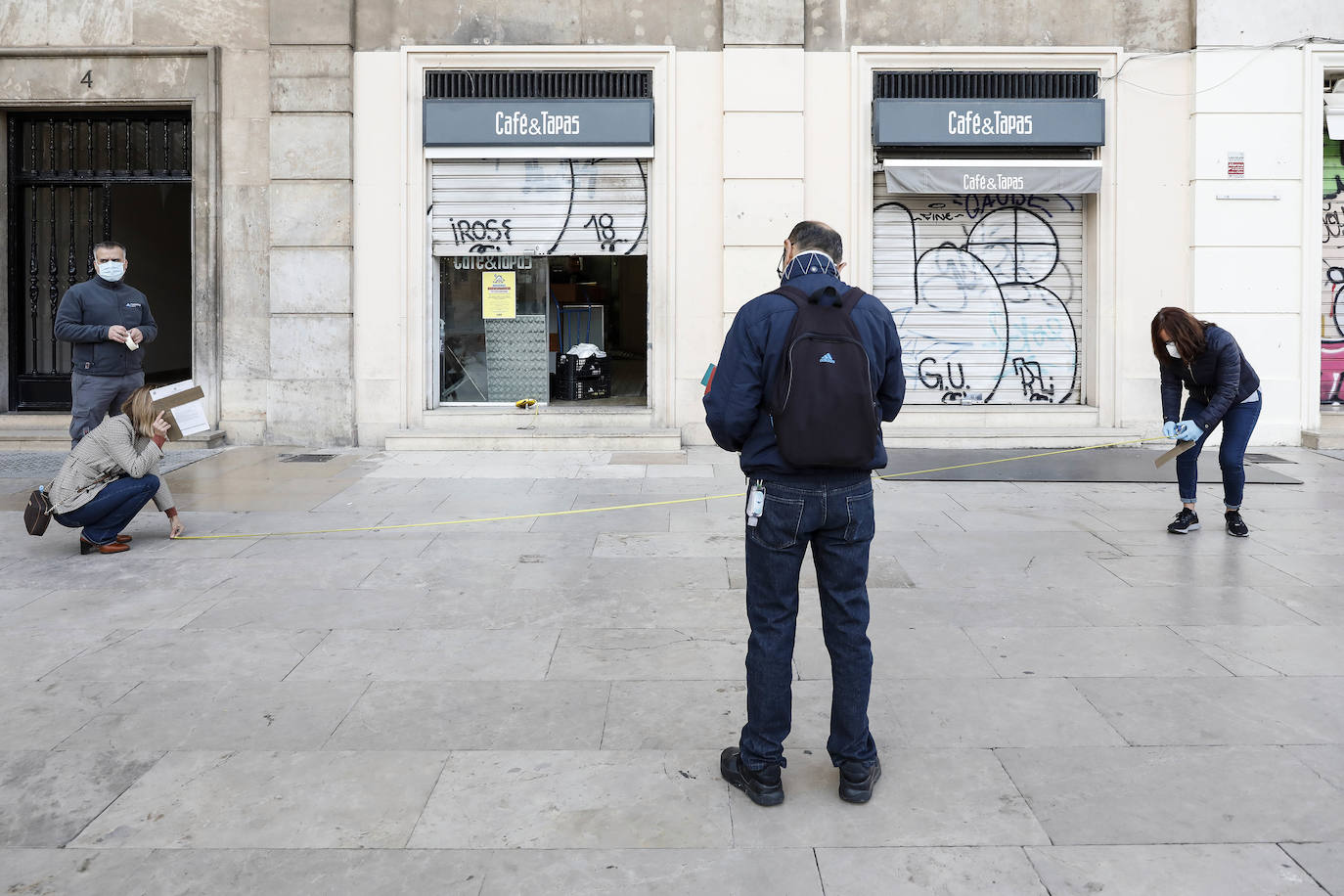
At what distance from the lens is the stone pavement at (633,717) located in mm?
3289

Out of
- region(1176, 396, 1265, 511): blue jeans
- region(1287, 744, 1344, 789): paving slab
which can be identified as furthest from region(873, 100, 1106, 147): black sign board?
region(1287, 744, 1344, 789): paving slab

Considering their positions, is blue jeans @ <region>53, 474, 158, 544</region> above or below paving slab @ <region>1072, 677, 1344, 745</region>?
above

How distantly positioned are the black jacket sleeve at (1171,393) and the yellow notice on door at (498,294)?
24.5 feet

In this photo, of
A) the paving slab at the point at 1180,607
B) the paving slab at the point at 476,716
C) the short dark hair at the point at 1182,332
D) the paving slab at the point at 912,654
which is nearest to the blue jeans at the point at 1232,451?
the short dark hair at the point at 1182,332

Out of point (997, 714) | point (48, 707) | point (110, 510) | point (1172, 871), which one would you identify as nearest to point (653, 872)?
point (1172, 871)

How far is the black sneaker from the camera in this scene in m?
7.90

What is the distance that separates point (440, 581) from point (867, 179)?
7.88 metres

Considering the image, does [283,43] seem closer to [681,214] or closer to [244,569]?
[681,214]

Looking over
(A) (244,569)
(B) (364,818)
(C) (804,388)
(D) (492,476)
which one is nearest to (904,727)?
(C) (804,388)

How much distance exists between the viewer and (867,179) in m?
12.8

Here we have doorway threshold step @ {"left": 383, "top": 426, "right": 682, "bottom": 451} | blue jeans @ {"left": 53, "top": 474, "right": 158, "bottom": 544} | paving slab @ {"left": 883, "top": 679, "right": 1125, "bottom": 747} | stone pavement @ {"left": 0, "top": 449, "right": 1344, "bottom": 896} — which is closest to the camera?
stone pavement @ {"left": 0, "top": 449, "right": 1344, "bottom": 896}

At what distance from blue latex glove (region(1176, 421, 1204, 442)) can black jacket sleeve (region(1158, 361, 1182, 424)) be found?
251mm

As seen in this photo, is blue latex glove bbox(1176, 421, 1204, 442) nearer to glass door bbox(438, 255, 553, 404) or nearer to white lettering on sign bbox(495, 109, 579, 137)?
white lettering on sign bbox(495, 109, 579, 137)

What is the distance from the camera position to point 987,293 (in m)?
13.3
